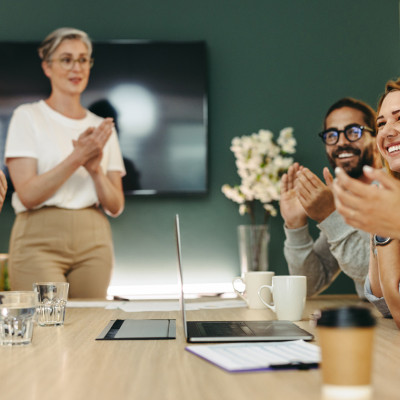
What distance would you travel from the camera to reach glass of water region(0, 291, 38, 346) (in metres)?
1.03

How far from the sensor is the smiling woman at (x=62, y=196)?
2663mm

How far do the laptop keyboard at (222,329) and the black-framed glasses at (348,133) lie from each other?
1.39m

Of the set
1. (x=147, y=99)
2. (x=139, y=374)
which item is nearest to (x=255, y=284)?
(x=139, y=374)

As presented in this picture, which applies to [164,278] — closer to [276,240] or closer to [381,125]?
[276,240]

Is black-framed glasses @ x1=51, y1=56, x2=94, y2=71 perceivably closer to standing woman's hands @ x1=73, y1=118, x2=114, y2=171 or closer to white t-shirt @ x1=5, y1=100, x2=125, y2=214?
white t-shirt @ x1=5, y1=100, x2=125, y2=214

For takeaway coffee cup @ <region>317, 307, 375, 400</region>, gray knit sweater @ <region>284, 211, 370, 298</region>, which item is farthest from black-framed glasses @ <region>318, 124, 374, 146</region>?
takeaway coffee cup @ <region>317, 307, 375, 400</region>

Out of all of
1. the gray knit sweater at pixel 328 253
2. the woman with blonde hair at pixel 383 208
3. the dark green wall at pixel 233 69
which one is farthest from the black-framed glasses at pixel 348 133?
the dark green wall at pixel 233 69

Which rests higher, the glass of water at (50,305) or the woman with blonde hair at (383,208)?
the woman with blonde hair at (383,208)

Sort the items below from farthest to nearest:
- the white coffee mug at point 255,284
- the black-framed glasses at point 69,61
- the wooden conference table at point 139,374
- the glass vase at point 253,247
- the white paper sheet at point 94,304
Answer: the black-framed glasses at point 69,61 → the glass vase at point 253,247 → the white paper sheet at point 94,304 → the white coffee mug at point 255,284 → the wooden conference table at point 139,374

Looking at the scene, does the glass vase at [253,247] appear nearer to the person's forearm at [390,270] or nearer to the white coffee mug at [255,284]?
the white coffee mug at [255,284]

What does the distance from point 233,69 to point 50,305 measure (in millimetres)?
2357

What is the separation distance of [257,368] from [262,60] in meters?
2.79

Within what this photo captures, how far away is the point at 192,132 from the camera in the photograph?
3225 mm

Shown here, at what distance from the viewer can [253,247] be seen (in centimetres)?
296
